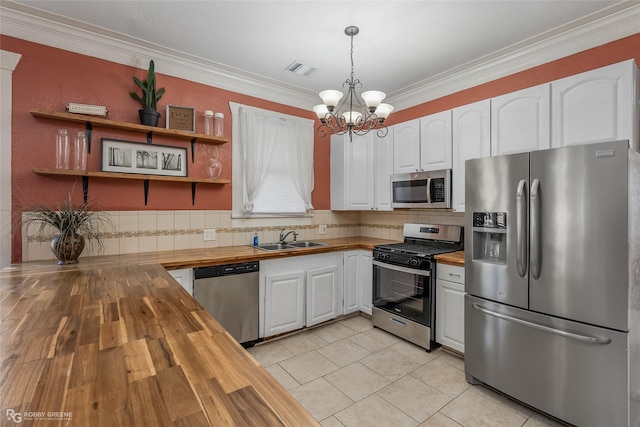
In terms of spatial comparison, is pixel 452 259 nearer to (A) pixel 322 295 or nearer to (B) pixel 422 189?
(B) pixel 422 189

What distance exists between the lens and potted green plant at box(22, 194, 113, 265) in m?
2.15

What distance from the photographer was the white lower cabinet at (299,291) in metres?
2.88

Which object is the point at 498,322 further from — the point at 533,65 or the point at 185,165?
the point at 185,165

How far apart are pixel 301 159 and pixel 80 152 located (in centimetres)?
213

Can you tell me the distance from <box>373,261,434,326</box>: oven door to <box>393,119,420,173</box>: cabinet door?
1.10 m

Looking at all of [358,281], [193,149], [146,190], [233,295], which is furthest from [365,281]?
[146,190]

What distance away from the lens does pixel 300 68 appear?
10.0ft

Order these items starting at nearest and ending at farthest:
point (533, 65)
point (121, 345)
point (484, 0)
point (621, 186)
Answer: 1. point (121, 345)
2. point (621, 186)
3. point (484, 0)
4. point (533, 65)

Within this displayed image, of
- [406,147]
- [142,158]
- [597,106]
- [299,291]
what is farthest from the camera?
[406,147]

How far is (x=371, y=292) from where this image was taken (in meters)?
3.43

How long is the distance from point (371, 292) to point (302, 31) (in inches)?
104

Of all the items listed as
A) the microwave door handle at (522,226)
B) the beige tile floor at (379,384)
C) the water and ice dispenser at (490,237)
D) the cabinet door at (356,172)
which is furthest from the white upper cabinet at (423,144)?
the beige tile floor at (379,384)

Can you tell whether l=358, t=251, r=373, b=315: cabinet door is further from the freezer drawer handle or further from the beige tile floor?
the freezer drawer handle

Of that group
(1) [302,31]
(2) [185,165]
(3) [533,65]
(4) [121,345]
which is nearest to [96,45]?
(2) [185,165]
